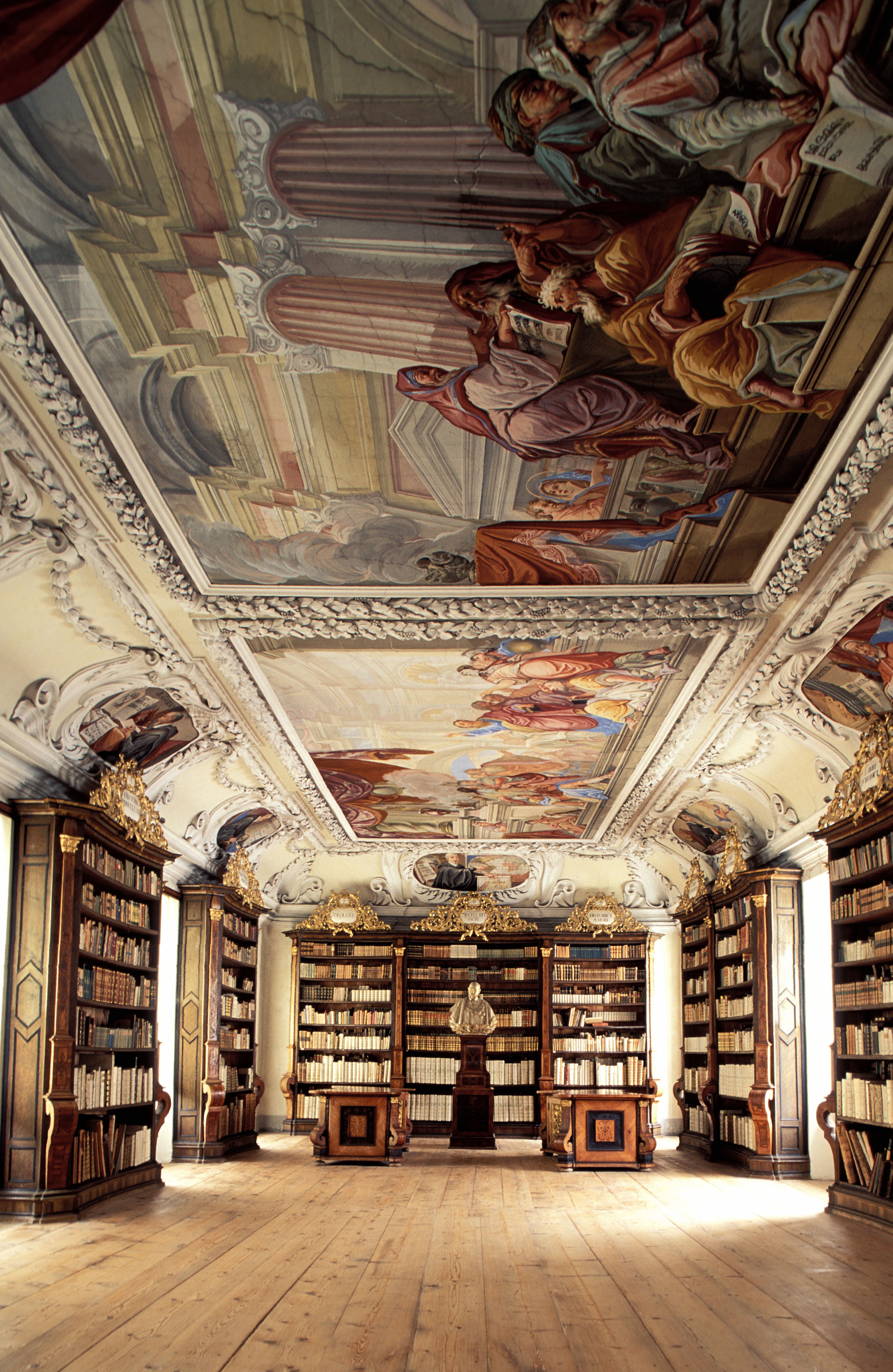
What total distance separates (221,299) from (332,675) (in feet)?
16.2

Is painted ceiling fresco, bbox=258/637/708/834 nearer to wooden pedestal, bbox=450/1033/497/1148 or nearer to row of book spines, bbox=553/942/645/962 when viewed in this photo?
row of book spines, bbox=553/942/645/962

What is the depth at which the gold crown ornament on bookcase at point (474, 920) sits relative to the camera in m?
18.0

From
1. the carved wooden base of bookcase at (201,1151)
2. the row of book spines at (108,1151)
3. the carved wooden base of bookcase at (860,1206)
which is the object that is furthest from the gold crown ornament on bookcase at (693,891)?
the row of book spines at (108,1151)

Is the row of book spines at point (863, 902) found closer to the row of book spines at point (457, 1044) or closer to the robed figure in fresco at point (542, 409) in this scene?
the robed figure in fresco at point (542, 409)

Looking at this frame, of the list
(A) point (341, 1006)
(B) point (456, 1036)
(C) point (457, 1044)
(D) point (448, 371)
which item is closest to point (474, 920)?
(B) point (456, 1036)

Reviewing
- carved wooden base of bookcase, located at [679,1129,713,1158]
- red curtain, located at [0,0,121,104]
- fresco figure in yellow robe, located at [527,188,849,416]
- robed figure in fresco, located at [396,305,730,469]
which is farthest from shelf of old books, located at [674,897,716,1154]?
red curtain, located at [0,0,121,104]

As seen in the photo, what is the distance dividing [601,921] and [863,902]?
28.0ft

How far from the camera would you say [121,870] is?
10789mm

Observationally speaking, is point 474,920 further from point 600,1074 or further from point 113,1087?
point 113,1087

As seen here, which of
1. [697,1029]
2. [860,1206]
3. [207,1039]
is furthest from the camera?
[697,1029]

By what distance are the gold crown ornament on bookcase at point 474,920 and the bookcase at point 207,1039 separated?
3.68 m

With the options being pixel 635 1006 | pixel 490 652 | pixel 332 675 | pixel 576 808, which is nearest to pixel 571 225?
pixel 490 652

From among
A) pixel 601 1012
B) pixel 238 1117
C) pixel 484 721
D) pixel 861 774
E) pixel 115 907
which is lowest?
pixel 238 1117

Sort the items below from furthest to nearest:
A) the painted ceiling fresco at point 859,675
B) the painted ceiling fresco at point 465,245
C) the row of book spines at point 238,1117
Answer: the row of book spines at point 238,1117, the painted ceiling fresco at point 859,675, the painted ceiling fresco at point 465,245
